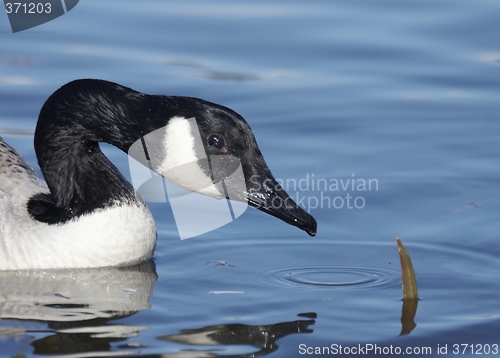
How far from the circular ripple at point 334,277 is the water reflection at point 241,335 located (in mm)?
680

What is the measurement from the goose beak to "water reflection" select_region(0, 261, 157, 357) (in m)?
1.09

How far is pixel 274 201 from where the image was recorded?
7109 millimetres

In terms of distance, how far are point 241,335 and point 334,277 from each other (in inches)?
49.3

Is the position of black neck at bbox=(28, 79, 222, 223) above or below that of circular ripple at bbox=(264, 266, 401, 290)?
above

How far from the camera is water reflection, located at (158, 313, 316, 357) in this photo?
20.7 feet

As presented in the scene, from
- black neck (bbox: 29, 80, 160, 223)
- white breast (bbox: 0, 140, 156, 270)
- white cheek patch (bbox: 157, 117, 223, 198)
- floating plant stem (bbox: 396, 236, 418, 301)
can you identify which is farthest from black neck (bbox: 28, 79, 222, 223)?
floating plant stem (bbox: 396, 236, 418, 301)

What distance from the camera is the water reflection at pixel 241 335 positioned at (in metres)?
6.30

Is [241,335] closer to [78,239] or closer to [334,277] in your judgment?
[334,277]

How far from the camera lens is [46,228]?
7738 mm

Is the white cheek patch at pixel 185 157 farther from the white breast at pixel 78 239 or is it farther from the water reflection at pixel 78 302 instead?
the water reflection at pixel 78 302

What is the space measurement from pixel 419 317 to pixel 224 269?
1.67 metres

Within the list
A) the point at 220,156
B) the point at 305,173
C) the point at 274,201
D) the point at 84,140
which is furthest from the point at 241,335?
the point at 305,173

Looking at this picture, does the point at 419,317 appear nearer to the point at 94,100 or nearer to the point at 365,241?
the point at 365,241

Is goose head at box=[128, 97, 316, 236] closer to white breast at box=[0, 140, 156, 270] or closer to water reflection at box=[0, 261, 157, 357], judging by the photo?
white breast at box=[0, 140, 156, 270]
